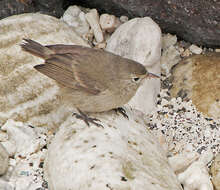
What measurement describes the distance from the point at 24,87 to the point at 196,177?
2363mm

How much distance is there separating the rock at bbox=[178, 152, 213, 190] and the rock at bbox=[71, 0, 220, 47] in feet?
6.36

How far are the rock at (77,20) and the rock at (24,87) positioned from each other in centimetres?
98

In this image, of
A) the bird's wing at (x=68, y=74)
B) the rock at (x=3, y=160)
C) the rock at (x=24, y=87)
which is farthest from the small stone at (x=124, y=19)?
the rock at (x=3, y=160)

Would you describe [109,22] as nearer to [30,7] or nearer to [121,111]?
[30,7]

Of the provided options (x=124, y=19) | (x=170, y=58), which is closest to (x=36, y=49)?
(x=124, y=19)

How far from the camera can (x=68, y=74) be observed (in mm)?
5023

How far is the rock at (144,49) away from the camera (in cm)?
583

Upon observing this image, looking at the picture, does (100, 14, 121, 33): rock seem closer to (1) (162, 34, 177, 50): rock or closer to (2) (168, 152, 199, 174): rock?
(1) (162, 34, 177, 50): rock

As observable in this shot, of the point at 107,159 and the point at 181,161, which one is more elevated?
the point at 107,159

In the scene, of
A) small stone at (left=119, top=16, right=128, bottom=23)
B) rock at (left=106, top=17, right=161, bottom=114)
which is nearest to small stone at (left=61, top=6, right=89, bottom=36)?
small stone at (left=119, top=16, right=128, bottom=23)

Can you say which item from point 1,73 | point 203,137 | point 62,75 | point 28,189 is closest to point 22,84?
point 1,73

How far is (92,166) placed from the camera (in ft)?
13.5

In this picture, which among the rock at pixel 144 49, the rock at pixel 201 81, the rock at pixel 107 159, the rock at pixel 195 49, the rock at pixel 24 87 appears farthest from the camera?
the rock at pixel 195 49

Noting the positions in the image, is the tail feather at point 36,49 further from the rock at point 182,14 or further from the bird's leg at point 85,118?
the rock at point 182,14
